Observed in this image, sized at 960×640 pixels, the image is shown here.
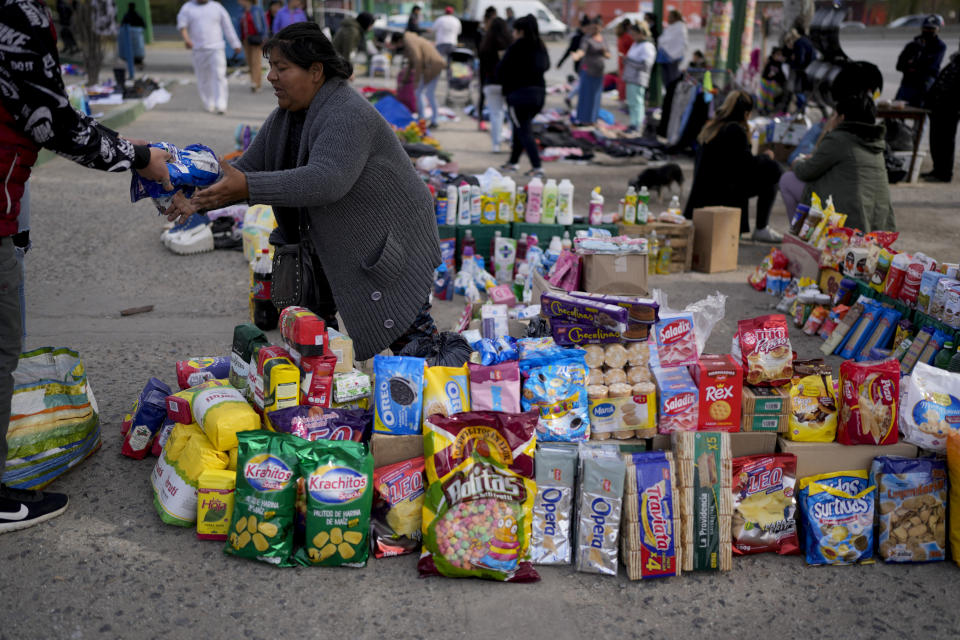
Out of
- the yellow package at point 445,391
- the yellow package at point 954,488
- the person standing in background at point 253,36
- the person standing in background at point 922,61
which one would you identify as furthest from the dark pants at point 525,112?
the person standing in background at point 253,36

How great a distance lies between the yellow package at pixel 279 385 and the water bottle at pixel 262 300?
Answer: 7.48ft

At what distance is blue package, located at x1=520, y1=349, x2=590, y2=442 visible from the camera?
3.50 meters

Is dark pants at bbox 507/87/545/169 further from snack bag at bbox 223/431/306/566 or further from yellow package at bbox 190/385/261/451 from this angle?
snack bag at bbox 223/431/306/566

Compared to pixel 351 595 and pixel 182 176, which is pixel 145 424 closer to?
pixel 182 176

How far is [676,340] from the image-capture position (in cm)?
371

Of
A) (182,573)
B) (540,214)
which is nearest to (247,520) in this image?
(182,573)

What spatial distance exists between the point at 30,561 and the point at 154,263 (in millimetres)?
4603

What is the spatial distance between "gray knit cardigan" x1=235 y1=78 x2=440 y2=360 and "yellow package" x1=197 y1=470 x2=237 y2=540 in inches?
30.9

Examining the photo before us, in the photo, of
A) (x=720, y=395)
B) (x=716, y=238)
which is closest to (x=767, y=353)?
(x=720, y=395)

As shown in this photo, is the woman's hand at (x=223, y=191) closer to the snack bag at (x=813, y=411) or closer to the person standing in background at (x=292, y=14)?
the snack bag at (x=813, y=411)

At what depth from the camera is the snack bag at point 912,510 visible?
3.42 meters

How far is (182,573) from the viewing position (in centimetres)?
322

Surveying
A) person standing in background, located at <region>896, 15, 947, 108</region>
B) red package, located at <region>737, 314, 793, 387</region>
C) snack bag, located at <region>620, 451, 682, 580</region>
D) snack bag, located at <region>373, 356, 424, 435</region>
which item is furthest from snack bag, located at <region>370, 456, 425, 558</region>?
person standing in background, located at <region>896, 15, 947, 108</region>

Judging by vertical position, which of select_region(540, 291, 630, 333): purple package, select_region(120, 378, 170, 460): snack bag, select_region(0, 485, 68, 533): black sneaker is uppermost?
select_region(540, 291, 630, 333): purple package
